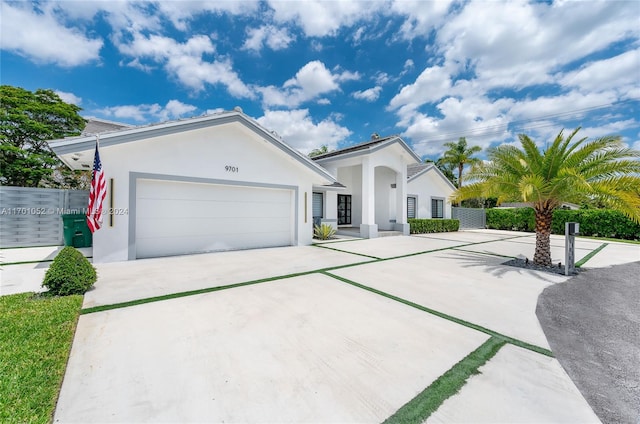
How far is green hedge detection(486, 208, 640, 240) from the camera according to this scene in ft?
53.2

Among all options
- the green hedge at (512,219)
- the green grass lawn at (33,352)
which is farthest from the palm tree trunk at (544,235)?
the green hedge at (512,219)

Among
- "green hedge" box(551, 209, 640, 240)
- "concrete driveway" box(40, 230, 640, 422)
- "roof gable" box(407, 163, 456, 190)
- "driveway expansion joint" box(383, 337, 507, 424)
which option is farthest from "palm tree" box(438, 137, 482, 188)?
"driveway expansion joint" box(383, 337, 507, 424)

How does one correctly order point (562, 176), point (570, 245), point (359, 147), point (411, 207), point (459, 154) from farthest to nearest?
point (459, 154) → point (411, 207) → point (359, 147) → point (570, 245) → point (562, 176)

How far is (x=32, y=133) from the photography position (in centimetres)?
1585

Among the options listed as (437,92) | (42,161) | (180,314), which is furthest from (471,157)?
(42,161)

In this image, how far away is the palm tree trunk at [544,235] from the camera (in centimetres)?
790

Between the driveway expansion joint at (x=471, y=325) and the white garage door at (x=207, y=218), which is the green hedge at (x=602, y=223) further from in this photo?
the driveway expansion joint at (x=471, y=325)

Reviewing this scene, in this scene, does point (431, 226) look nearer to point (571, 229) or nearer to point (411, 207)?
point (411, 207)

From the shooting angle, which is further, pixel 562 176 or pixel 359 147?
pixel 359 147

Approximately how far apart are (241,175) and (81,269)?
19.1ft

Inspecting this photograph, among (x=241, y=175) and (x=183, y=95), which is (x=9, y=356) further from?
(x=183, y=95)

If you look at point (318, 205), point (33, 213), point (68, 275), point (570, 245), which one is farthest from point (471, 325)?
point (33, 213)

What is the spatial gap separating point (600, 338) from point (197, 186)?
10.4 m

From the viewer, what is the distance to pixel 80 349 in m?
2.97
